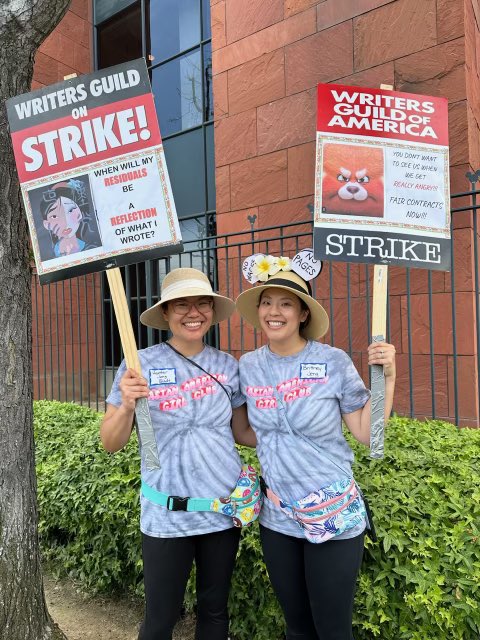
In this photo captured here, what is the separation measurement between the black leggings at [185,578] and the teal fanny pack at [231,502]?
4.8 inches

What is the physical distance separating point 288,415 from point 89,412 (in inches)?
166

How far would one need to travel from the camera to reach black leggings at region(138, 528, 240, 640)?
2043 millimetres

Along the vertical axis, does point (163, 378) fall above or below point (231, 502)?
above

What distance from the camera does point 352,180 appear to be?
7.54 ft

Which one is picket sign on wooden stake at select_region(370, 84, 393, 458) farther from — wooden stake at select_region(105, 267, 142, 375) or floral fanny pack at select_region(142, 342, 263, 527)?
wooden stake at select_region(105, 267, 142, 375)

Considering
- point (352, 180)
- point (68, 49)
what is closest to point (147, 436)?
point (352, 180)

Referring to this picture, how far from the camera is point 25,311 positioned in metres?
2.55

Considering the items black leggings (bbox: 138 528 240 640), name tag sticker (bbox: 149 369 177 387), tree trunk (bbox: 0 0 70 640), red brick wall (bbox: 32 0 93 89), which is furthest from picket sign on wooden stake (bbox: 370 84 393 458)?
red brick wall (bbox: 32 0 93 89)

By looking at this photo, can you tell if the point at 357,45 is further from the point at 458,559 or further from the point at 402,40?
the point at 458,559

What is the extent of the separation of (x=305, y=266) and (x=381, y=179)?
56 cm

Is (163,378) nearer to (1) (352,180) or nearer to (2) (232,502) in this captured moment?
(2) (232,502)

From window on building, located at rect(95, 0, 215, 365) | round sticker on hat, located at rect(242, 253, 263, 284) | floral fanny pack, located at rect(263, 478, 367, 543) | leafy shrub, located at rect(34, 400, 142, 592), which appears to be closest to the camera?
floral fanny pack, located at rect(263, 478, 367, 543)

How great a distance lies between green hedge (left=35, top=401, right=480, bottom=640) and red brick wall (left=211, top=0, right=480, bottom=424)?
1.61 m

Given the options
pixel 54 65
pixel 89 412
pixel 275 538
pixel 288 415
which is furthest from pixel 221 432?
pixel 54 65
